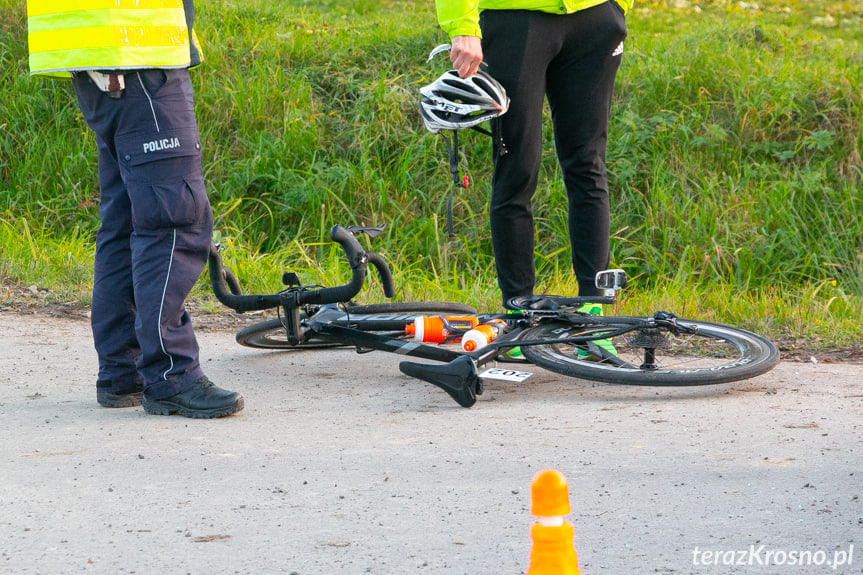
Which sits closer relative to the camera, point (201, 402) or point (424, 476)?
point (424, 476)

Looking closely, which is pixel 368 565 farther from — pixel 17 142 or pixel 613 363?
pixel 17 142

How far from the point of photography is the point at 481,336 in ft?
12.2

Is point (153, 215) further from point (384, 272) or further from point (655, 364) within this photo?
point (655, 364)

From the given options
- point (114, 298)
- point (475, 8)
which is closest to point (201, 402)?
point (114, 298)

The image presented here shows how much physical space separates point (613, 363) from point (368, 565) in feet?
5.80

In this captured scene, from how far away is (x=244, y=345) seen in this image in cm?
441

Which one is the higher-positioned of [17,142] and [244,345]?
[17,142]

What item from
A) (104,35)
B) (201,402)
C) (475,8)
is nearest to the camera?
(104,35)

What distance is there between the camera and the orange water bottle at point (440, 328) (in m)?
3.92

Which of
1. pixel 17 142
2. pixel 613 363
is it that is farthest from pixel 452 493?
pixel 17 142

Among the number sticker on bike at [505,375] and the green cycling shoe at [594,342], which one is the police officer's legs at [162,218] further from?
the green cycling shoe at [594,342]

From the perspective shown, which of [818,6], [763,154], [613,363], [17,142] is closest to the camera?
[613,363]

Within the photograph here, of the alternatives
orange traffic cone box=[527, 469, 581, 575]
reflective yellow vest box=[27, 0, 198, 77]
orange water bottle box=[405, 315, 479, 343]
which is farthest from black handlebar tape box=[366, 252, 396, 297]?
orange traffic cone box=[527, 469, 581, 575]

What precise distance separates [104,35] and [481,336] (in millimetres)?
1646
